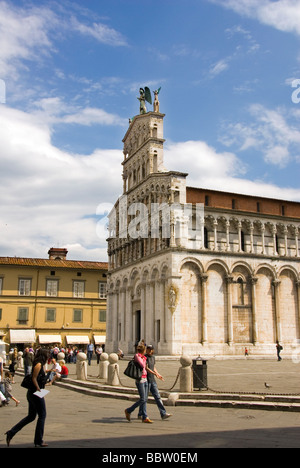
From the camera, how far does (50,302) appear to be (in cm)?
4769

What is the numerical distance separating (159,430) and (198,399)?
13.0 feet

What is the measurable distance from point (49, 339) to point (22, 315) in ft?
11.9

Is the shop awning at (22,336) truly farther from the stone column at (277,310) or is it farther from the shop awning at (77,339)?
the stone column at (277,310)

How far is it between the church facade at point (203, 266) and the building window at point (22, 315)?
12.0 metres

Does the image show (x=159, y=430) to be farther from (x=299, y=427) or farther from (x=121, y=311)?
(x=121, y=311)

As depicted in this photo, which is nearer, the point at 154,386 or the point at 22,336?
the point at 154,386

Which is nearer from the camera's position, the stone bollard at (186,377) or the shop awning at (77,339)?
the stone bollard at (186,377)

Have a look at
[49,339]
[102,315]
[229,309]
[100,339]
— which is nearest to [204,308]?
[229,309]

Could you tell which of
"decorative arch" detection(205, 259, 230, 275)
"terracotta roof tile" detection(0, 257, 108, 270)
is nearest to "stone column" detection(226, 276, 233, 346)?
"decorative arch" detection(205, 259, 230, 275)

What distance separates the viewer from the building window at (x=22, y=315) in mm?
46469

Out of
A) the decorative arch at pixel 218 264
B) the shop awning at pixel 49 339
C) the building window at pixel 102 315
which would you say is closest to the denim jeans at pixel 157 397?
the decorative arch at pixel 218 264

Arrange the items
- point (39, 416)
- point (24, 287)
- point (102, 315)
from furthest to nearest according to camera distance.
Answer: point (102, 315)
point (24, 287)
point (39, 416)

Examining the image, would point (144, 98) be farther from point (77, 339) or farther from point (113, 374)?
point (113, 374)
